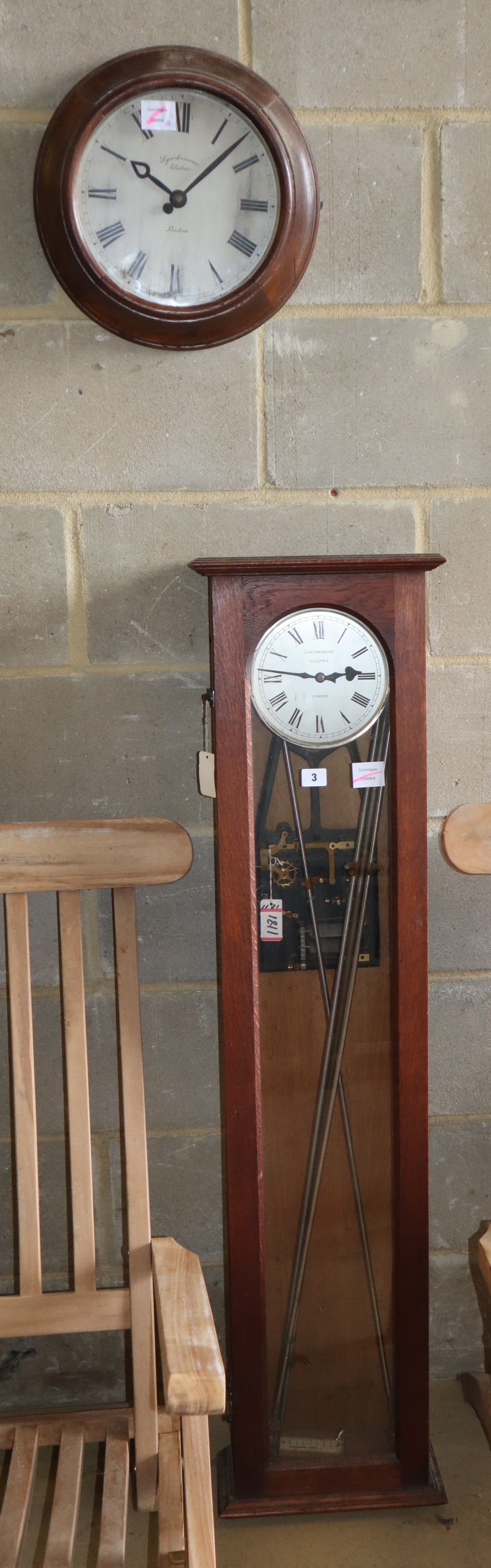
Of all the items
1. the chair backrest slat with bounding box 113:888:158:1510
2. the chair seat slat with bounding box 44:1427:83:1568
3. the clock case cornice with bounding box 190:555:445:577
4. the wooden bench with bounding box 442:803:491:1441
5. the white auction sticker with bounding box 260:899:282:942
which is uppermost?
the clock case cornice with bounding box 190:555:445:577

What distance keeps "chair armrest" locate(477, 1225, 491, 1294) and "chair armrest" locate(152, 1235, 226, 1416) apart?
31 cm

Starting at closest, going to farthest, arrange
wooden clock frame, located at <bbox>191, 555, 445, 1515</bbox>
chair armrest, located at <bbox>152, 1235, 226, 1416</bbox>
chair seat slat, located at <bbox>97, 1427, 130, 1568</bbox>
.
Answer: chair armrest, located at <bbox>152, 1235, 226, 1416</bbox> < chair seat slat, located at <bbox>97, 1427, 130, 1568</bbox> < wooden clock frame, located at <bbox>191, 555, 445, 1515</bbox>

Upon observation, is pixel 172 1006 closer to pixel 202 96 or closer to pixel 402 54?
pixel 202 96

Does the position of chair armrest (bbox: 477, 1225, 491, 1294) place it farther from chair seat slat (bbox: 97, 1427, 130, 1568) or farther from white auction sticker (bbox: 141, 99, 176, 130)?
white auction sticker (bbox: 141, 99, 176, 130)

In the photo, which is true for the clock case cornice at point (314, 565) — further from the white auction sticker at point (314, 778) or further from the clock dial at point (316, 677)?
the white auction sticker at point (314, 778)

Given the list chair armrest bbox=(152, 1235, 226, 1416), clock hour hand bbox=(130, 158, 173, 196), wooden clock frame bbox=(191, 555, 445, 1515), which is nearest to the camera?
chair armrest bbox=(152, 1235, 226, 1416)

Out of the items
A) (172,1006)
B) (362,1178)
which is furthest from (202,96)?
(362,1178)

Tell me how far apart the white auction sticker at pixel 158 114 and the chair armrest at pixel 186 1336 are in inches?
54.6

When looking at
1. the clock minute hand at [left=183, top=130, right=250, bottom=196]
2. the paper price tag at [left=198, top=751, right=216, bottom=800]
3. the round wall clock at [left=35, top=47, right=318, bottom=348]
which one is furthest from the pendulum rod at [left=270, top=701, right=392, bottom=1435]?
the clock minute hand at [left=183, top=130, right=250, bottom=196]

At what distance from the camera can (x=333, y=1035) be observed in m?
A: 1.31

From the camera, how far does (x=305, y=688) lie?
126 cm

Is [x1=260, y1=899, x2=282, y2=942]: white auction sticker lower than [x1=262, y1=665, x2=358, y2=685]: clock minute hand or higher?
lower

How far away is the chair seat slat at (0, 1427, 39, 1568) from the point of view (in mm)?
1131

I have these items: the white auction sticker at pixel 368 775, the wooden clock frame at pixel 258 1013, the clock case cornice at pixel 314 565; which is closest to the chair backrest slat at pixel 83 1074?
the wooden clock frame at pixel 258 1013
